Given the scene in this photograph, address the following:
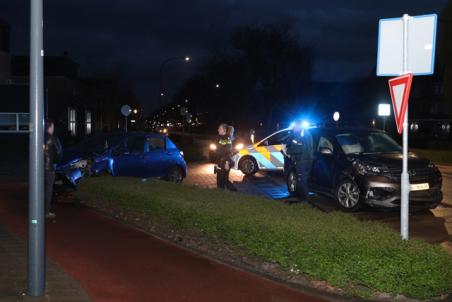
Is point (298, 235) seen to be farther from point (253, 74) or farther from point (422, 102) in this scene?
point (422, 102)

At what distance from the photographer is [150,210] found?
950 cm

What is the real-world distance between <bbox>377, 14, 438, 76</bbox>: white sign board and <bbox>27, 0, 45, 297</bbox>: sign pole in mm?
3820

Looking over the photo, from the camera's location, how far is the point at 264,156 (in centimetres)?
1903

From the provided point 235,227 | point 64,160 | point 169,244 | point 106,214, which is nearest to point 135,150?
point 64,160

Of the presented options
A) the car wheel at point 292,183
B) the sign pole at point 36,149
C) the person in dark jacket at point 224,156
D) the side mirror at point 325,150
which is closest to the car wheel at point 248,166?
the car wheel at point 292,183

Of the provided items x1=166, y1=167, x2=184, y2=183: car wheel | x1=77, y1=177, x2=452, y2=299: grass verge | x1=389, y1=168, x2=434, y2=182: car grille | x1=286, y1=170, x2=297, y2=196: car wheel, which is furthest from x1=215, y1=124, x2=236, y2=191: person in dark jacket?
x1=77, y1=177, x2=452, y2=299: grass verge

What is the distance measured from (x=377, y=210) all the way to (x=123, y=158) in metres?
5.90

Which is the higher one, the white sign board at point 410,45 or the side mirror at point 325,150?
the white sign board at point 410,45

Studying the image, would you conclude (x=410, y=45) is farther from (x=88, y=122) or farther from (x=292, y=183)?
(x=88, y=122)

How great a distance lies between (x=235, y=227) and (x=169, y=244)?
1.35 meters

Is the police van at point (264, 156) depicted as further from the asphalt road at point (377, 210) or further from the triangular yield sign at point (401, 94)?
the triangular yield sign at point (401, 94)

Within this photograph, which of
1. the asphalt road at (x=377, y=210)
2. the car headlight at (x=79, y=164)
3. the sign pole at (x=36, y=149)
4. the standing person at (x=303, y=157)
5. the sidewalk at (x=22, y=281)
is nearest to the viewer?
the sign pole at (x=36, y=149)

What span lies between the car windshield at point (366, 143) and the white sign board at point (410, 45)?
498 cm

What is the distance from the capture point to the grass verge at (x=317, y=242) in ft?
18.5
